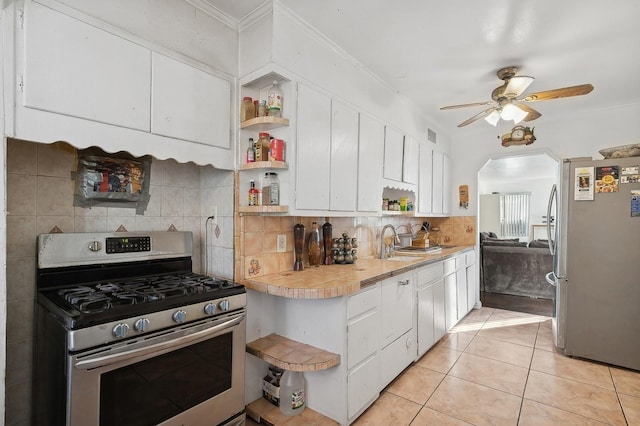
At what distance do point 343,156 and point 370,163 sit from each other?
0.41 m

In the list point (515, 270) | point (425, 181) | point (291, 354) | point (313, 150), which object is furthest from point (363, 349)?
point (515, 270)

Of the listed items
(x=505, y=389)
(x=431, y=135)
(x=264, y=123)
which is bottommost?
(x=505, y=389)

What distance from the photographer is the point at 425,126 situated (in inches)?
148

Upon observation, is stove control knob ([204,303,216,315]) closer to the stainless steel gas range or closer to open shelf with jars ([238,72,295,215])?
the stainless steel gas range

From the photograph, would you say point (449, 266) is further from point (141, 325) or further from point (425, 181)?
point (141, 325)

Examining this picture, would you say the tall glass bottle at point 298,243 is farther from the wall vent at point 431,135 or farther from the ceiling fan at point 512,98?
the wall vent at point 431,135

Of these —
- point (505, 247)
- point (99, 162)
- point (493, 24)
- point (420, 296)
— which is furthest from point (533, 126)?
point (99, 162)

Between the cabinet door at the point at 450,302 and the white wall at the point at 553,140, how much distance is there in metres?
1.41

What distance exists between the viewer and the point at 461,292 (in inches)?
146

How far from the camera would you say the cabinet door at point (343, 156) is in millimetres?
2270

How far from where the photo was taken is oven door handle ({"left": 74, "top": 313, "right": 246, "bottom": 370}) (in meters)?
1.13

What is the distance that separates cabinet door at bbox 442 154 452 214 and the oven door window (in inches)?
139

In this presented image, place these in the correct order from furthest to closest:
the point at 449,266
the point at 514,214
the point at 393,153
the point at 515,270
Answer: the point at 514,214, the point at 515,270, the point at 449,266, the point at 393,153

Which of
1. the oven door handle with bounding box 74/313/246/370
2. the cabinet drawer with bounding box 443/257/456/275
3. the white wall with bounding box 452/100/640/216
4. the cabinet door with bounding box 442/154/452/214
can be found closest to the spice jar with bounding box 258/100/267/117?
the oven door handle with bounding box 74/313/246/370
